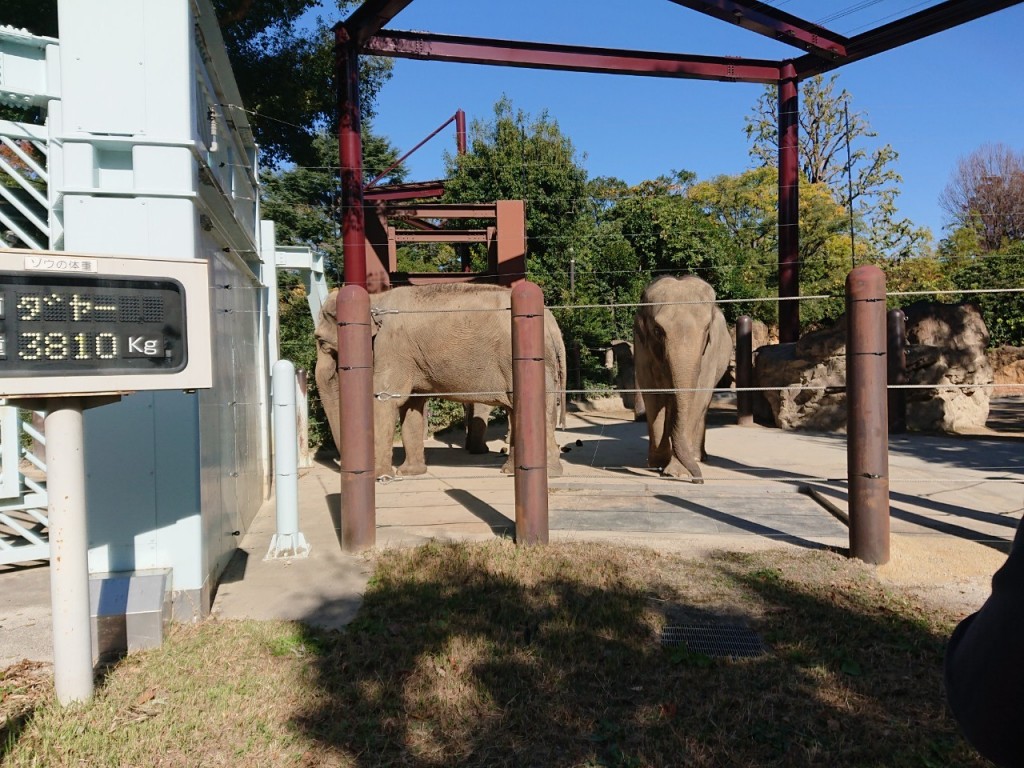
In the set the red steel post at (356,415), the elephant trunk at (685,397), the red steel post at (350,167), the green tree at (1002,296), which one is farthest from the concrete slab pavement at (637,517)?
the green tree at (1002,296)

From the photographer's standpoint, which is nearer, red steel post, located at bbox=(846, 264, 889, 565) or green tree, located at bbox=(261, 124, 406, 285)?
red steel post, located at bbox=(846, 264, 889, 565)

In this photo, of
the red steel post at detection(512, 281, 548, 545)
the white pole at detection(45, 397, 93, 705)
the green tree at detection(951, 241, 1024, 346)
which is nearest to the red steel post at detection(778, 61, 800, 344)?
the green tree at detection(951, 241, 1024, 346)

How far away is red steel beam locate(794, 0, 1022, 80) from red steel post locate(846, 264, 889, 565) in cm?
1126

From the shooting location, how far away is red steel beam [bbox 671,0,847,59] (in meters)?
13.1

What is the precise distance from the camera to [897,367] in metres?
12.1

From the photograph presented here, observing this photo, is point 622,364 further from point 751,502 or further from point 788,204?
point 751,502

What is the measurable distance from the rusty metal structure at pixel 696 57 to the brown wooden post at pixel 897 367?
159 inches

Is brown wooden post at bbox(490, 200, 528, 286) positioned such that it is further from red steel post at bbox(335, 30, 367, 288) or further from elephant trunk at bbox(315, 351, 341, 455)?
elephant trunk at bbox(315, 351, 341, 455)

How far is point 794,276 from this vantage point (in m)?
16.6

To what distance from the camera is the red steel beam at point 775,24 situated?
13.1 meters

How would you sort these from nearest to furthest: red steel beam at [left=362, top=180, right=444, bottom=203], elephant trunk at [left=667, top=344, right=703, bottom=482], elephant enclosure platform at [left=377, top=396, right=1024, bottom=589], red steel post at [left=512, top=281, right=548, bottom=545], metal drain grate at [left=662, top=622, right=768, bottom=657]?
metal drain grate at [left=662, top=622, right=768, bottom=657] → red steel post at [left=512, top=281, right=548, bottom=545] → elephant enclosure platform at [left=377, top=396, right=1024, bottom=589] → elephant trunk at [left=667, top=344, right=703, bottom=482] → red steel beam at [left=362, top=180, right=444, bottom=203]

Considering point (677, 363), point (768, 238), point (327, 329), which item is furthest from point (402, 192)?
point (768, 238)

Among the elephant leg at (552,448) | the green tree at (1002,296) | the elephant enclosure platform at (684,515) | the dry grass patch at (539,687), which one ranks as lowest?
the dry grass patch at (539,687)

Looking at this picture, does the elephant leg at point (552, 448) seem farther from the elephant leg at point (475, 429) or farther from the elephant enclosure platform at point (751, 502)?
the elephant leg at point (475, 429)
